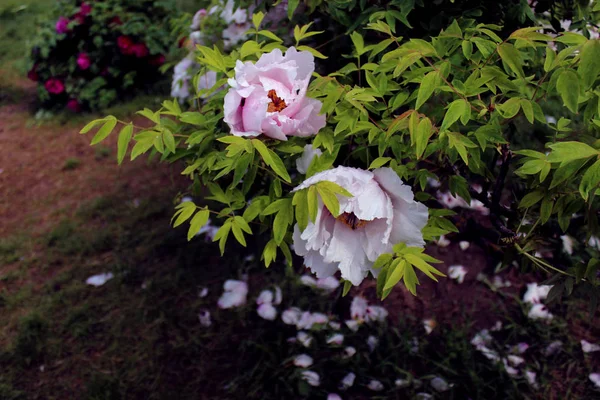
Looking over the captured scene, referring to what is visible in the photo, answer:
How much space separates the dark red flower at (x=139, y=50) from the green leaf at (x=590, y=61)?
14.3 feet

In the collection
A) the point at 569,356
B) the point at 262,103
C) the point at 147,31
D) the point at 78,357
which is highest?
the point at 262,103

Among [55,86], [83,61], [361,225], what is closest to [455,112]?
[361,225]

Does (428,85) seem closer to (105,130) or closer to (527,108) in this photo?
(527,108)

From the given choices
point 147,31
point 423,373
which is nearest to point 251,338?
point 423,373

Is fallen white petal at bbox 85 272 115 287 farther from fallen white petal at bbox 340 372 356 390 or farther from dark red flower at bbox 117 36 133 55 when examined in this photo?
dark red flower at bbox 117 36 133 55

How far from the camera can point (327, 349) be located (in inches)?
96.6

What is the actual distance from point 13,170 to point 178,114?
122 inches

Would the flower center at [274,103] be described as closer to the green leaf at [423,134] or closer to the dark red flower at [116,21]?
the green leaf at [423,134]

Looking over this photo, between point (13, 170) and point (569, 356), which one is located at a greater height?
point (13, 170)

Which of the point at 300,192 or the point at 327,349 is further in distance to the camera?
the point at 327,349

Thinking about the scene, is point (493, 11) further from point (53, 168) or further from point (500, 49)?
point (53, 168)

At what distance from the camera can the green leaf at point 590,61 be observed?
0.98 metres

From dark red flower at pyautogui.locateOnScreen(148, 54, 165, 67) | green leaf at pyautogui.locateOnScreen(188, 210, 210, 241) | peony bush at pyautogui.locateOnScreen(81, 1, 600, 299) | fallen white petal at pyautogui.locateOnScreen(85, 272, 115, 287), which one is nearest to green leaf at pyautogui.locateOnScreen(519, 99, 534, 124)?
peony bush at pyautogui.locateOnScreen(81, 1, 600, 299)

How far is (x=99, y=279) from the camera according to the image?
9.75ft
